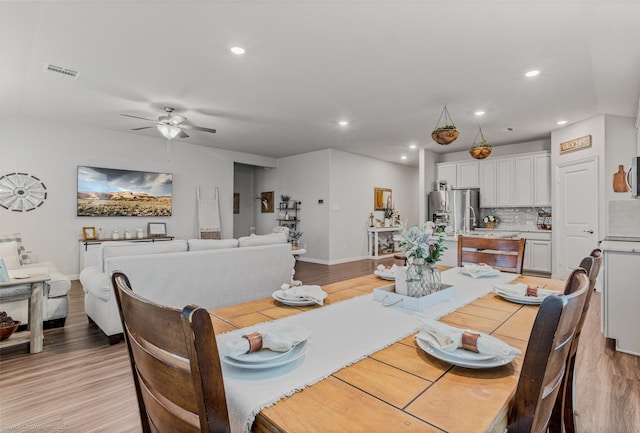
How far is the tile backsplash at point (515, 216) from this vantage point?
21.8 feet

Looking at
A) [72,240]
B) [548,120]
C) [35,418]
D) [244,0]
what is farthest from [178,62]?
[548,120]

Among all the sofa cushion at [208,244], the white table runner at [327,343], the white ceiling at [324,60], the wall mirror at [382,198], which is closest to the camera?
the white table runner at [327,343]

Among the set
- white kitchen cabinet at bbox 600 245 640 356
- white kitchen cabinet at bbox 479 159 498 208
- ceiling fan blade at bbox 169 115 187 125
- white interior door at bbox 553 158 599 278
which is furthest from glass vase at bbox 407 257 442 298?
white kitchen cabinet at bbox 479 159 498 208

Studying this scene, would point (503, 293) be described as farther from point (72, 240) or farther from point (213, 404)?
point (72, 240)

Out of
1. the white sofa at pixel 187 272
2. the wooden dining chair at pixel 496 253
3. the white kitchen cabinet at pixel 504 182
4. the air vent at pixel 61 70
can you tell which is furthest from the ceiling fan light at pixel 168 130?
the white kitchen cabinet at pixel 504 182

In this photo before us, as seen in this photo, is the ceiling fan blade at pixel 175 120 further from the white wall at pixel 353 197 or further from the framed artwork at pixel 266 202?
the framed artwork at pixel 266 202

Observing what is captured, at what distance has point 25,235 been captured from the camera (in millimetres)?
5203

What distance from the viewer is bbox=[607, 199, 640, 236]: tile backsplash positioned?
10.2 feet

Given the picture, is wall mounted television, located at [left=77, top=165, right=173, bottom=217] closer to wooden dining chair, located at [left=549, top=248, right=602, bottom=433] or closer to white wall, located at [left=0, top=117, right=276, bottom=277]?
white wall, located at [left=0, top=117, right=276, bottom=277]

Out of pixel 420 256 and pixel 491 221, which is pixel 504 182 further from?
pixel 420 256

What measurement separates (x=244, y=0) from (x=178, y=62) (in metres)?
1.32

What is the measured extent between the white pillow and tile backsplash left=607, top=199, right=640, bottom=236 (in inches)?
266

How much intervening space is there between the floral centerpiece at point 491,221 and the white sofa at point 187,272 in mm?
5096

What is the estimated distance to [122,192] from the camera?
6145mm
